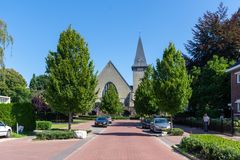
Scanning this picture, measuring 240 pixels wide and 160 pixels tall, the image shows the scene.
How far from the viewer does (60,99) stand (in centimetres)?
3341

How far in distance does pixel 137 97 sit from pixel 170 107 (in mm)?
36253

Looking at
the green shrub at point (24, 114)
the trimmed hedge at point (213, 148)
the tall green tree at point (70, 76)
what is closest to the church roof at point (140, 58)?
the green shrub at point (24, 114)

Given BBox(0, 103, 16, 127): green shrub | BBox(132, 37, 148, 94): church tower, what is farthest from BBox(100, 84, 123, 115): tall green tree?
BBox(0, 103, 16, 127): green shrub

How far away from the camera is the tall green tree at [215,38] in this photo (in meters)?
50.3

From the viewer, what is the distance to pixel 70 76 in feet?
110

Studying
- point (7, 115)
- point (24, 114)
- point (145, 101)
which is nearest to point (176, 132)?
point (24, 114)

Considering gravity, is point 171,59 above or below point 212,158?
above

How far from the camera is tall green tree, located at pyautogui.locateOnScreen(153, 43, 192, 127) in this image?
1410 inches

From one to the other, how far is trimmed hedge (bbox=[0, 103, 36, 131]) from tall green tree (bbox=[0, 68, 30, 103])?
49523 millimetres

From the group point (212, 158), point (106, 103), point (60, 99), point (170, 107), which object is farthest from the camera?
point (106, 103)

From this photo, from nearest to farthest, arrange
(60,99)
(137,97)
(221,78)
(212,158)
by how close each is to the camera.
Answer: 1. (212,158)
2. (60,99)
3. (221,78)
4. (137,97)

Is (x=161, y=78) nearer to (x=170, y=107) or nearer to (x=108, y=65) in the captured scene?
(x=170, y=107)

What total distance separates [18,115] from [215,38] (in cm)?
2870

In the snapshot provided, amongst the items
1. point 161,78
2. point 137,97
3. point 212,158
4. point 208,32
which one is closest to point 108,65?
point 137,97
